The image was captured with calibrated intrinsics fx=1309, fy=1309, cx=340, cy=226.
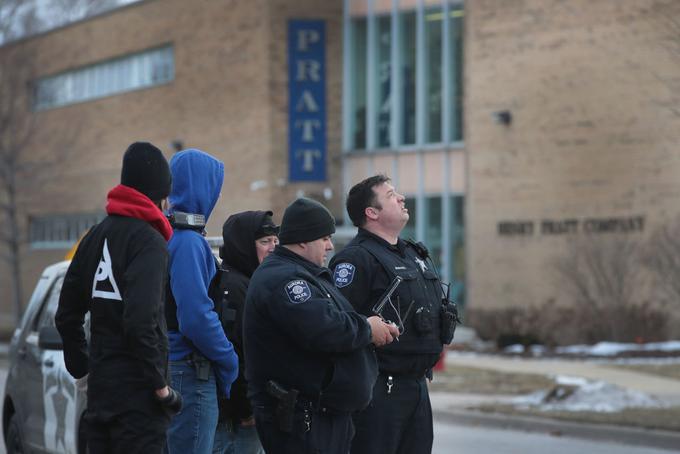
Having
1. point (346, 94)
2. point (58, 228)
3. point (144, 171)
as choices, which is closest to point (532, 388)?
point (144, 171)

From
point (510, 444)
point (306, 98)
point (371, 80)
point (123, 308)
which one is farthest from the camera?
point (306, 98)

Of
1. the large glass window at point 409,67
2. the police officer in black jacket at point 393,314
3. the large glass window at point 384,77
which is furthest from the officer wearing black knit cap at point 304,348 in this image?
the large glass window at point 384,77

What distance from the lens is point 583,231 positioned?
28281mm

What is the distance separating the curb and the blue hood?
276 inches

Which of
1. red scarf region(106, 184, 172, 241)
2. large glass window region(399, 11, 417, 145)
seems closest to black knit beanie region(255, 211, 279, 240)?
red scarf region(106, 184, 172, 241)

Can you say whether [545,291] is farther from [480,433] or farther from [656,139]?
[480,433]

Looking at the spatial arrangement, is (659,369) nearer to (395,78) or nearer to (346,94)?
(395,78)

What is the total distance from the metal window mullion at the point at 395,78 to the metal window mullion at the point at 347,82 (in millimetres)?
1418

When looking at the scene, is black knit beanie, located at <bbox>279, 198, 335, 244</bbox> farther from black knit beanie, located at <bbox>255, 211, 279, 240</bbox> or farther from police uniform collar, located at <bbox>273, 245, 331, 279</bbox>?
black knit beanie, located at <bbox>255, 211, 279, 240</bbox>

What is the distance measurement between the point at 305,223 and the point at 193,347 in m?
1.05

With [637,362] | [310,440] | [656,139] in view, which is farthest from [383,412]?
[656,139]

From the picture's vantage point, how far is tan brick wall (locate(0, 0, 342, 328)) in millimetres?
35812

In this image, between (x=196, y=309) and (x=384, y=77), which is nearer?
(x=196, y=309)

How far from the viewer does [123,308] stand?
5.71m
